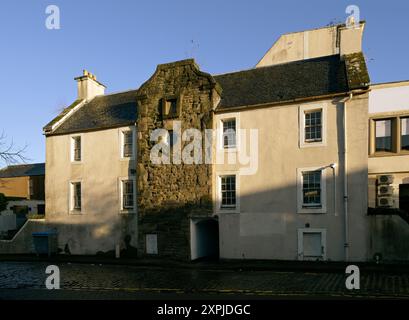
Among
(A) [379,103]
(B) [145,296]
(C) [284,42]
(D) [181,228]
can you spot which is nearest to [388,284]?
(B) [145,296]

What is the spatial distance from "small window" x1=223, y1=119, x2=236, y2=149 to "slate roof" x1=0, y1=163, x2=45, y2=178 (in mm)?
30107

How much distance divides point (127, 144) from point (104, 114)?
3545mm

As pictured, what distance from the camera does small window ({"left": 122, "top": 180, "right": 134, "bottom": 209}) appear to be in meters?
21.2

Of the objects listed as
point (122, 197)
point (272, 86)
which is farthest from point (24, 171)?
point (272, 86)

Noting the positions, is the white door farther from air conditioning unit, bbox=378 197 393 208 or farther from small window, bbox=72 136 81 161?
small window, bbox=72 136 81 161

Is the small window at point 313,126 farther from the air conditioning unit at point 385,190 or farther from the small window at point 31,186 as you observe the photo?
the small window at point 31,186

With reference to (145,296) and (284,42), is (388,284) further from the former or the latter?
(284,42)

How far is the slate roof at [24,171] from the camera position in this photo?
4211cm

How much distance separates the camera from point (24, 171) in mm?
44250

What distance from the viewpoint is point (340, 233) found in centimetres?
1594

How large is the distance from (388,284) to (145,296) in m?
8.27

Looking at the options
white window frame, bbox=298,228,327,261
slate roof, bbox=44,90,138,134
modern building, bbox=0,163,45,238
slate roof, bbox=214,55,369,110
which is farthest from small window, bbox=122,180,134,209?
modern building, bbox=0,163,45,238

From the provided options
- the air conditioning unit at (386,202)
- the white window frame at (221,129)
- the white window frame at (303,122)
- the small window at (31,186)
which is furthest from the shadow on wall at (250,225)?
the small window at (31,186)

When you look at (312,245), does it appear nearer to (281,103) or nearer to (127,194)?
(281,103)
